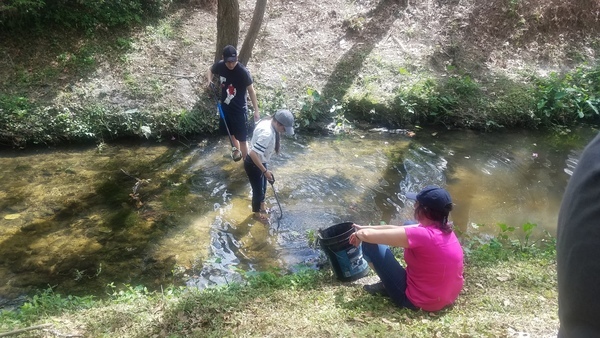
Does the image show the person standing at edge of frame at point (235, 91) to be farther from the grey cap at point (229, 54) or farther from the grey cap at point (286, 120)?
the grey cap at point (286, 120)

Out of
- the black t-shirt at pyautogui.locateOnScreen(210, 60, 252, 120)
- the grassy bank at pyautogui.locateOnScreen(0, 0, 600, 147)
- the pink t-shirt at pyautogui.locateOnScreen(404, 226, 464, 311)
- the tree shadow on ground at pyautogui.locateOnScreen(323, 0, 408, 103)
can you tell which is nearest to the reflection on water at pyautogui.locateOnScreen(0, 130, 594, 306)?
the grassy bank at pyautogui.locateOnScreen(0, 0, 600, 147)

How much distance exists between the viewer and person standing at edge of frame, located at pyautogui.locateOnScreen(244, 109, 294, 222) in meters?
5.62

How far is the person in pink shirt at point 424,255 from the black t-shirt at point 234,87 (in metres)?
3.66

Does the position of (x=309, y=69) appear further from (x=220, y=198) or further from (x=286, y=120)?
(x=286, y=120)

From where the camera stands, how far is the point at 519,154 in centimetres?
891

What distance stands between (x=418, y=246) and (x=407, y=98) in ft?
22.1

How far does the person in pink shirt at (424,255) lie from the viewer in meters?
3.83

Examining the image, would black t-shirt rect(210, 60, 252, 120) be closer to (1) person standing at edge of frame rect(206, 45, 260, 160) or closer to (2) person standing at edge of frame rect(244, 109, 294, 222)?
(1) person standing at edge of frame rect(206, 45, 260, 160)

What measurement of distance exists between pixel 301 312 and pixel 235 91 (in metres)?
4.07

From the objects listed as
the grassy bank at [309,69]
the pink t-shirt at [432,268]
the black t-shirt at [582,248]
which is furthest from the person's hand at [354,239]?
the grassy bank at [309,69]

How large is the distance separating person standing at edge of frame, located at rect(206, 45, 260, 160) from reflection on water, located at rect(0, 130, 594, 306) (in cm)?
95

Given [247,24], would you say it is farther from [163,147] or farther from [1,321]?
[1,321]

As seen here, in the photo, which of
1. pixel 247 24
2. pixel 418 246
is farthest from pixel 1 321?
pixel 247 24

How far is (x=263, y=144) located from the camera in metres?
5.80
